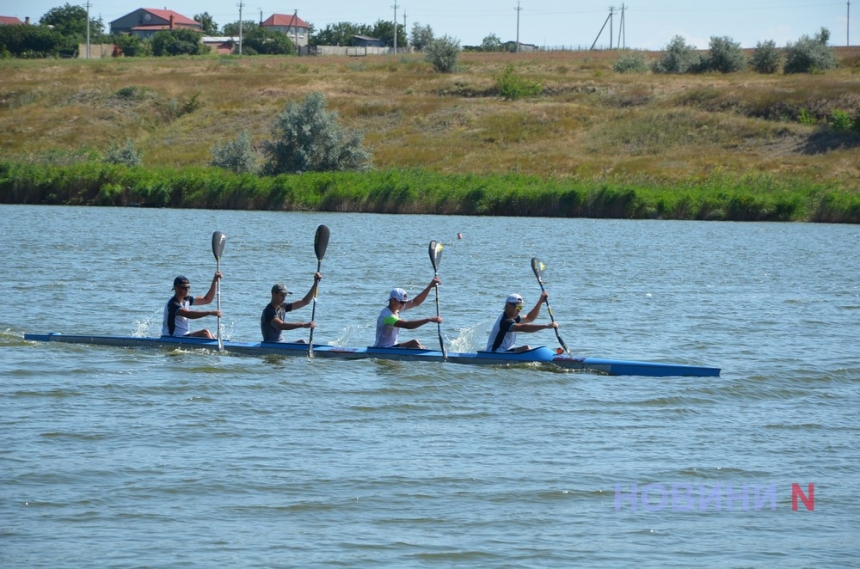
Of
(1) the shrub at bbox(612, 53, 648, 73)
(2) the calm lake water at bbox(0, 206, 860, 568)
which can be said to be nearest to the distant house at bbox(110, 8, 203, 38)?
(1) the shrub at bbox(612, 53, 648, 73)

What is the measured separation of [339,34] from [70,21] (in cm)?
2768

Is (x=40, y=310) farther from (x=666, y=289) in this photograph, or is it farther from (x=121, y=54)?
(x=121, y=54)

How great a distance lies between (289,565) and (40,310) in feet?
43.5

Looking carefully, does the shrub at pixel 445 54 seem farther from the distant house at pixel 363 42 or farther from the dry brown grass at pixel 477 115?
the distant house at pixel 363 42

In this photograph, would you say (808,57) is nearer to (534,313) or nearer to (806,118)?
(806,118)

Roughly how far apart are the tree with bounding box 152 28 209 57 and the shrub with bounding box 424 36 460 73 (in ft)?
105

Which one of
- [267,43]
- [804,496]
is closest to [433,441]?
[804,496]

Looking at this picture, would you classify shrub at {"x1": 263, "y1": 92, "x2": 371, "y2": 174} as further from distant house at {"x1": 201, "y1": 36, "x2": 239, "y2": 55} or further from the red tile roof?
the red tile roof

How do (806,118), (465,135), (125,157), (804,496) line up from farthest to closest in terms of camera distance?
1. (465,135)
2. (806,118)
3. (125,157)
4. (804,496)

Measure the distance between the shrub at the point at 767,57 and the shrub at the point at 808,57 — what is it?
837mm

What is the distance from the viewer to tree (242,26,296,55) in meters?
106

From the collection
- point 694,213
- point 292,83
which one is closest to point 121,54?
point 292,83

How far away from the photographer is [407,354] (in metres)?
14.9

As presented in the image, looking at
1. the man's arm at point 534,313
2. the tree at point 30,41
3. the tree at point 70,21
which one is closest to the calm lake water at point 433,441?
the man's arm at point 534,313
